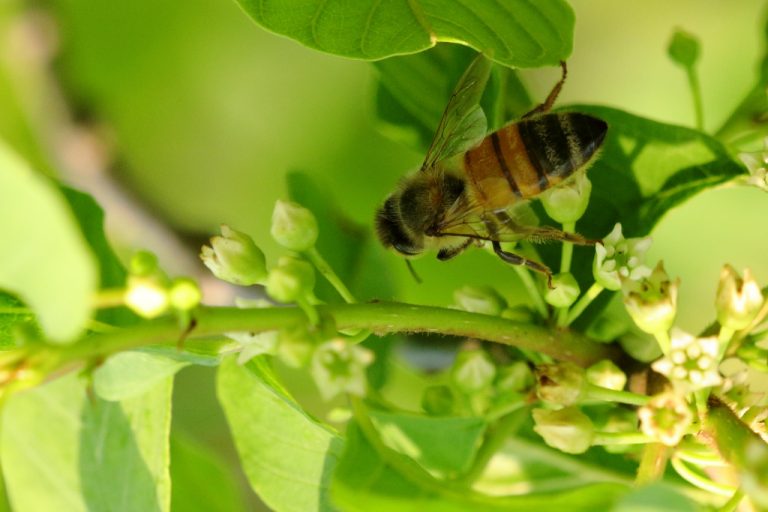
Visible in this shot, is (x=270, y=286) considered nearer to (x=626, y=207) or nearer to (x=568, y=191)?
(x=568, y=191)

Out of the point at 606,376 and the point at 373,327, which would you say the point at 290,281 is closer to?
the point at 373,327

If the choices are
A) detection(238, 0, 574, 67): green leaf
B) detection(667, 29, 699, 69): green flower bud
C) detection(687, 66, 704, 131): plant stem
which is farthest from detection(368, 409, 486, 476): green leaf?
detection(667, 29, 699, 69): green flower bud

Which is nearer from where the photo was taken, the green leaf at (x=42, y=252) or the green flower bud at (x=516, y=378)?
the green leaf at (x=42, y=252)

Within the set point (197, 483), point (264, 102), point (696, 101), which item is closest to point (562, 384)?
point (696, 101)

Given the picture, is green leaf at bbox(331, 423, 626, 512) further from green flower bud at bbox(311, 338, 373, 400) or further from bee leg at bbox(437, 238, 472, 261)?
bee leg at bbox(437, 238, 472, 261)

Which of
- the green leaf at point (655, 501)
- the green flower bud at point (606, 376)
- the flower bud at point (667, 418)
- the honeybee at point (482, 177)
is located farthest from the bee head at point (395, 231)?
the green leaf at point (655, 501)

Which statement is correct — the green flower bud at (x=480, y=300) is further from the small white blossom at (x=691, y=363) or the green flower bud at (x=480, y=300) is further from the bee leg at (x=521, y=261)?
the small white blossom at (x=691, y=363)

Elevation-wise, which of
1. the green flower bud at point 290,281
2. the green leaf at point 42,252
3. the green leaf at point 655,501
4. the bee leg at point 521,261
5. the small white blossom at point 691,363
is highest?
the green leaf at point 42,252
